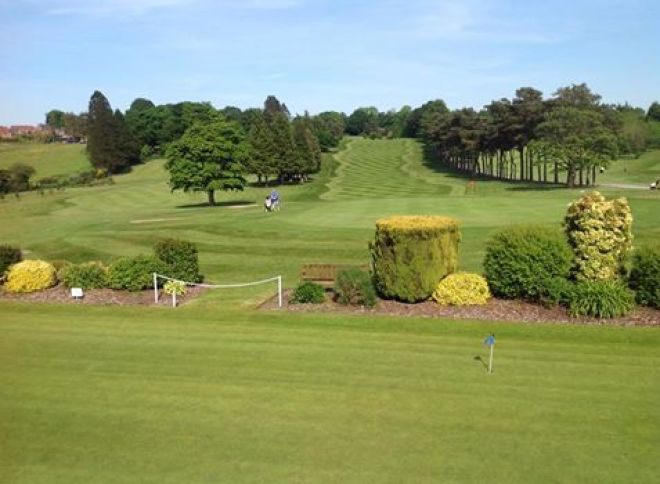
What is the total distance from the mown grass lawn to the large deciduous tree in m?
46.5

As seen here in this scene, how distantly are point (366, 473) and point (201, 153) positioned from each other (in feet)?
186

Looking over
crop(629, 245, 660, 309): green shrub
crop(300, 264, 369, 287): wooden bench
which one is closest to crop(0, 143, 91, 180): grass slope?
crop(300, 264, 369, 287): wooden bench

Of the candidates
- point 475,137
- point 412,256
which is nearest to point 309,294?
point 412,256

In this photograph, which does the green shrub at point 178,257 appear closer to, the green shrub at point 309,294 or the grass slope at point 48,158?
the green shrub at point 309,294

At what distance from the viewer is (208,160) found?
2495 inches

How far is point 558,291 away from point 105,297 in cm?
1425

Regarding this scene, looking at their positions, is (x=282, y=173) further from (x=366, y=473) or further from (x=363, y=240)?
(x=366, y=473)

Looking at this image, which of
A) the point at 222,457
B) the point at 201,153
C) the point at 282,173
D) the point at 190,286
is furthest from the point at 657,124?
the point at 222,457

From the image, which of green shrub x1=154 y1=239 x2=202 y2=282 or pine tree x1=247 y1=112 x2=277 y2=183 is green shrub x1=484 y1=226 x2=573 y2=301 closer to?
green shrub x1=154 y1=239 x2=202 y2=282

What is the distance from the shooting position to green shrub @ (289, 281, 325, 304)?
64.1 ft

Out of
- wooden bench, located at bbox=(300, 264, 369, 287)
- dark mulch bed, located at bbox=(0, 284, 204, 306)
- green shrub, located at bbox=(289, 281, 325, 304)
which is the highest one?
wooden bench, located at bbox=(300, 264, 369, 287)

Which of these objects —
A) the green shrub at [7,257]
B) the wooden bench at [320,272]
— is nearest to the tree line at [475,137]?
the green shrub at [7,257]

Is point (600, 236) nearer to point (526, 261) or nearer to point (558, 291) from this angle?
point (558, 291)

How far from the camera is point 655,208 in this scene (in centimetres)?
3794
